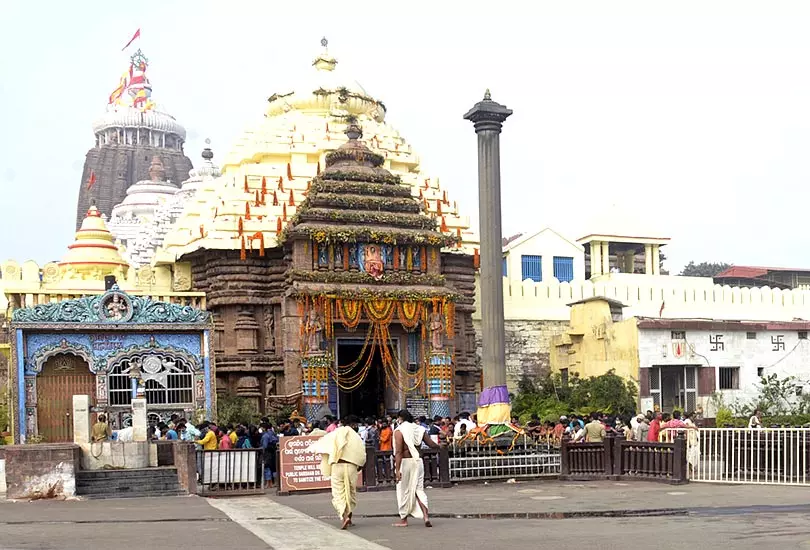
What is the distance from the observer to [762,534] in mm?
12516

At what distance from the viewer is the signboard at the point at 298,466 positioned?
20.1 m

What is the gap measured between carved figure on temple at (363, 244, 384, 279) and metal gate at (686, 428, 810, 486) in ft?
46.8

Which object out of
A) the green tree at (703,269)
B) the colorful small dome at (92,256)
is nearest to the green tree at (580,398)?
the colorful small dome at (92,256)

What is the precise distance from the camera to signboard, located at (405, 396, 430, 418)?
110 ft

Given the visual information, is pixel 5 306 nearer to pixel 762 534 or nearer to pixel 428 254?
pixel 428 254

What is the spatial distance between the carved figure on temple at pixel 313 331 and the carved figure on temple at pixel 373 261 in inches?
77.5

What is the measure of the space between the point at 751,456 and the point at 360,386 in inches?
725

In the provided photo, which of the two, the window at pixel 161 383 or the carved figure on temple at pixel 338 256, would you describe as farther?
the carved figure on temple at pixel 338 256

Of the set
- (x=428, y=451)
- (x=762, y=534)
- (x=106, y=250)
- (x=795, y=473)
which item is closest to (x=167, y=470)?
(x=428, y=451)

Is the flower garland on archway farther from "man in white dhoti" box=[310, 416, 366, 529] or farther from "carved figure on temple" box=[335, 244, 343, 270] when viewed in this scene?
"man in white dhoti" box=[310, 416, 366, 529]

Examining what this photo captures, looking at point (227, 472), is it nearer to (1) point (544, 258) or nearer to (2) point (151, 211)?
(1) point (544, 258)

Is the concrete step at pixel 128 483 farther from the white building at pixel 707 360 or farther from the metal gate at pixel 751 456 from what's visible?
the white building at pixel 707 360

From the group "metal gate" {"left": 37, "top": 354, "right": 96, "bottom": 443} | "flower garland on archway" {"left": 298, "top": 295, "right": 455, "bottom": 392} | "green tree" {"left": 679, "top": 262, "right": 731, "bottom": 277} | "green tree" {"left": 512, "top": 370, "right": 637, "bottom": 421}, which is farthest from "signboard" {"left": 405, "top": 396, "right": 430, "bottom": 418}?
"green tree" {"left": 679, "top": 262, "right": 731, "bottom": 277}

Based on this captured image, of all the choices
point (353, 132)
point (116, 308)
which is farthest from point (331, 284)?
point (116, 308)
